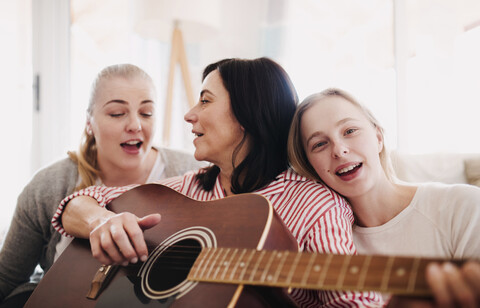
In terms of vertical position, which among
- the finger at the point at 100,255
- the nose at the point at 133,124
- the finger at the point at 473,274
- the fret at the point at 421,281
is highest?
the nose at the point at 133,124

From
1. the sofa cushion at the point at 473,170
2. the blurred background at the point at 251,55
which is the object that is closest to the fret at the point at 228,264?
the sofa cushion at the point at 473,170

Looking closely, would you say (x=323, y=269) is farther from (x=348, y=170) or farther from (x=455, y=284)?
(x=348, y=170)

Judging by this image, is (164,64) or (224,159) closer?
(224,159)

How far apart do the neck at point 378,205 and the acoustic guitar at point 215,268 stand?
405 mm

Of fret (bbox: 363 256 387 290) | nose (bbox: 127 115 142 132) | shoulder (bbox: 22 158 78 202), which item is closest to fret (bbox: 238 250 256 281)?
fret (bbox: 363 256 387 290)

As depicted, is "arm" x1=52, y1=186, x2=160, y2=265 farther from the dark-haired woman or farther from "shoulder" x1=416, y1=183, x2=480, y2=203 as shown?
"shoulder" x1=416, y1=183, x2=480, y2=203

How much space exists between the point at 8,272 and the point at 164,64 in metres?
2.22

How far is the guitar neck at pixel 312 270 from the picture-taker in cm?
54

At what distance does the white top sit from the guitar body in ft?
1.28

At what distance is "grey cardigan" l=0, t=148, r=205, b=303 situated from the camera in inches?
58.5

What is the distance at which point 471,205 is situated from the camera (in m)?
1.08

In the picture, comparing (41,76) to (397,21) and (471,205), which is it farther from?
(471,205)

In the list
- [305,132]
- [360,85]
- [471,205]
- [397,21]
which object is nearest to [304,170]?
[305,132]

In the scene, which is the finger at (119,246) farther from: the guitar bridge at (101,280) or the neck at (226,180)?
the neck at (226,180)
